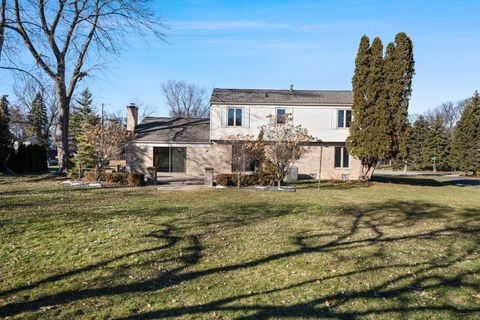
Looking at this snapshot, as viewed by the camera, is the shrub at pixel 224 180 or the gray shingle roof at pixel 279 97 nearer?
the shrub at pixel 224 180

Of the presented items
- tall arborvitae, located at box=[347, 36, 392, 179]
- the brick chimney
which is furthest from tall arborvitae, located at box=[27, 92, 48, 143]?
tall arborvitae, located at box=[347, 36, 392, 179]

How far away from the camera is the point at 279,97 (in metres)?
25.2

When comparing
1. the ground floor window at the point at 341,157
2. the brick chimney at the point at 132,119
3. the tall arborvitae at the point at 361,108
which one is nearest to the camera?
the tall arborvitae at the point at 361,108

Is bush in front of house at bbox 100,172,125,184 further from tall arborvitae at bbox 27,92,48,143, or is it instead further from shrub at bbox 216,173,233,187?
tall arborvitae at bbox 27,92,48,143

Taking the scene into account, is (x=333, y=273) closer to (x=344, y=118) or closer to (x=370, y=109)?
(x=370, y=109)

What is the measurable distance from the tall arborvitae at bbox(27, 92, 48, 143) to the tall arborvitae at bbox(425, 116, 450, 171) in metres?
51.6

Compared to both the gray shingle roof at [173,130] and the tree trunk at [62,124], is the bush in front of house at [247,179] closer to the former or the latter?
the gray shingle roof at [173,130]

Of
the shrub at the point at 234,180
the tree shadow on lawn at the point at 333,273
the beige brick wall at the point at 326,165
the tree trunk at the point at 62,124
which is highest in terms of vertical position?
the tree trunk at the point at 62,124

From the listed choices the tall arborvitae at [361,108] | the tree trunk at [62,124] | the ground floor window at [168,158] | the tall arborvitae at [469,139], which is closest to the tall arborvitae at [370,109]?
the tall arborvitae at [361,108]

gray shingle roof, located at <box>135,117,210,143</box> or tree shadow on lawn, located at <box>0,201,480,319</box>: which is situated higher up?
gray shingle roof, located at <box>135,117,210,143</box>

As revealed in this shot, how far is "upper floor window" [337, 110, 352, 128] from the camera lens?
24.8 metres

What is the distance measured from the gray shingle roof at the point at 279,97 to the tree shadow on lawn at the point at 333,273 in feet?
49.0

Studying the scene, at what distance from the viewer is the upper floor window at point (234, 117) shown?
24672mm

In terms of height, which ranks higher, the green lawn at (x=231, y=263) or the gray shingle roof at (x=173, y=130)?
the gray shingle roof at (x=173, y=130)
